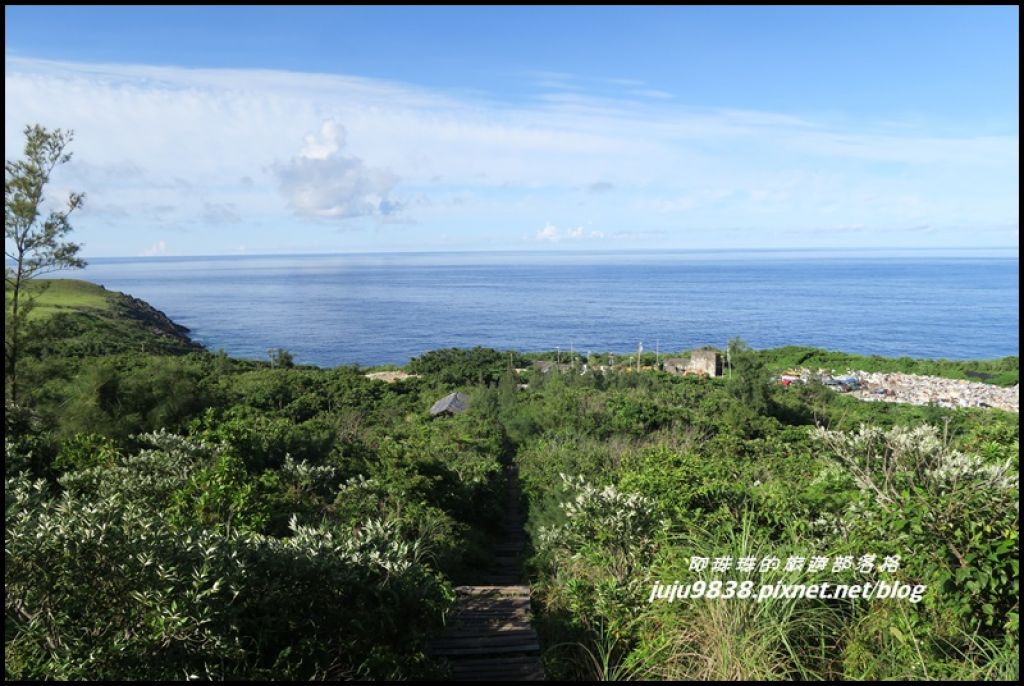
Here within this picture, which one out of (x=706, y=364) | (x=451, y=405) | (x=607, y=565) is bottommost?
(x=706, y=364)

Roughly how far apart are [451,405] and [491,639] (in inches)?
816

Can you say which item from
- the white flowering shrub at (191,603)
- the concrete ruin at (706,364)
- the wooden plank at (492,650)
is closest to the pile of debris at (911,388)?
the concrete ruin at (706,364)

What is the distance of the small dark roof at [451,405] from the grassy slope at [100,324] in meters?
12.9

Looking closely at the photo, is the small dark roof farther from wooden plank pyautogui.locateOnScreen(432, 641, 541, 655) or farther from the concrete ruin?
the concrete ruin

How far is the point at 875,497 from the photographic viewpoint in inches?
195

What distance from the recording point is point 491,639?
5.18m

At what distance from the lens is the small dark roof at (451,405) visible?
25.2 m

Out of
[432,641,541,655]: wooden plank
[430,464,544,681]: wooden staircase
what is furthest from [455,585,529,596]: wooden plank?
[432,641,541,655]: wooden plank

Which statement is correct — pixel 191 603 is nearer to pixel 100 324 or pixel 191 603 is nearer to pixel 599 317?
pixel 100 324

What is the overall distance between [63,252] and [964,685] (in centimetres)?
1555

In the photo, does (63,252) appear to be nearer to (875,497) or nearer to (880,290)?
(875,497)

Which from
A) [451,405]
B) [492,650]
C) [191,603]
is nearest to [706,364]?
[451,405]

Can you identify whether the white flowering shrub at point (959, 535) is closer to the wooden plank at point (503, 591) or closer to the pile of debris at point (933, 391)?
the wooden plank at point (503, 591)

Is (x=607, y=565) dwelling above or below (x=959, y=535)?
below
